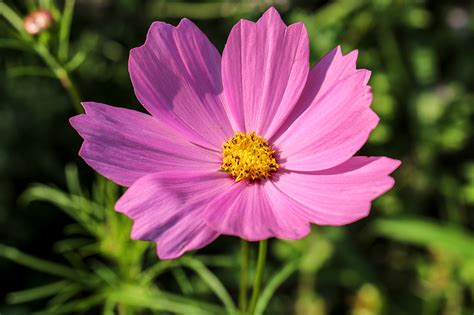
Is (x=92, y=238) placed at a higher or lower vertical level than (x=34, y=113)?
lower

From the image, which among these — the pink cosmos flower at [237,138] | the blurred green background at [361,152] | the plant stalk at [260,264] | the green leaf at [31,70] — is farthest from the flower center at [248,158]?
the blurred green background at [361,152]

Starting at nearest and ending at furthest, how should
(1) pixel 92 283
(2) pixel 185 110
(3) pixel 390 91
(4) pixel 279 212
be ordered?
(4) pixel 279 212
(2) pixel 185 110
(1) pixel 92 283
(3) pixel 390 91

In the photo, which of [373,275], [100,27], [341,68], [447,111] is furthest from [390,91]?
[341,68]

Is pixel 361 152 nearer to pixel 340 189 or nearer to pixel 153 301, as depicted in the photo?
pixel 153 301

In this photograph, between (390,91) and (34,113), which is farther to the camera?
(390,91)

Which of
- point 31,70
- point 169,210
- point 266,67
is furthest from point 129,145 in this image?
point 31,70

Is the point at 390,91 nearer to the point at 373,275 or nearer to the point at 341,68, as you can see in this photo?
the point at 373,275

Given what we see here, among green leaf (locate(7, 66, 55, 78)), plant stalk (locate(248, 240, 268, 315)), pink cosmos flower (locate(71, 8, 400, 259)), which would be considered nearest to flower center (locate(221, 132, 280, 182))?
pink cosmos flower (locate(71, 8, 400, 259))
